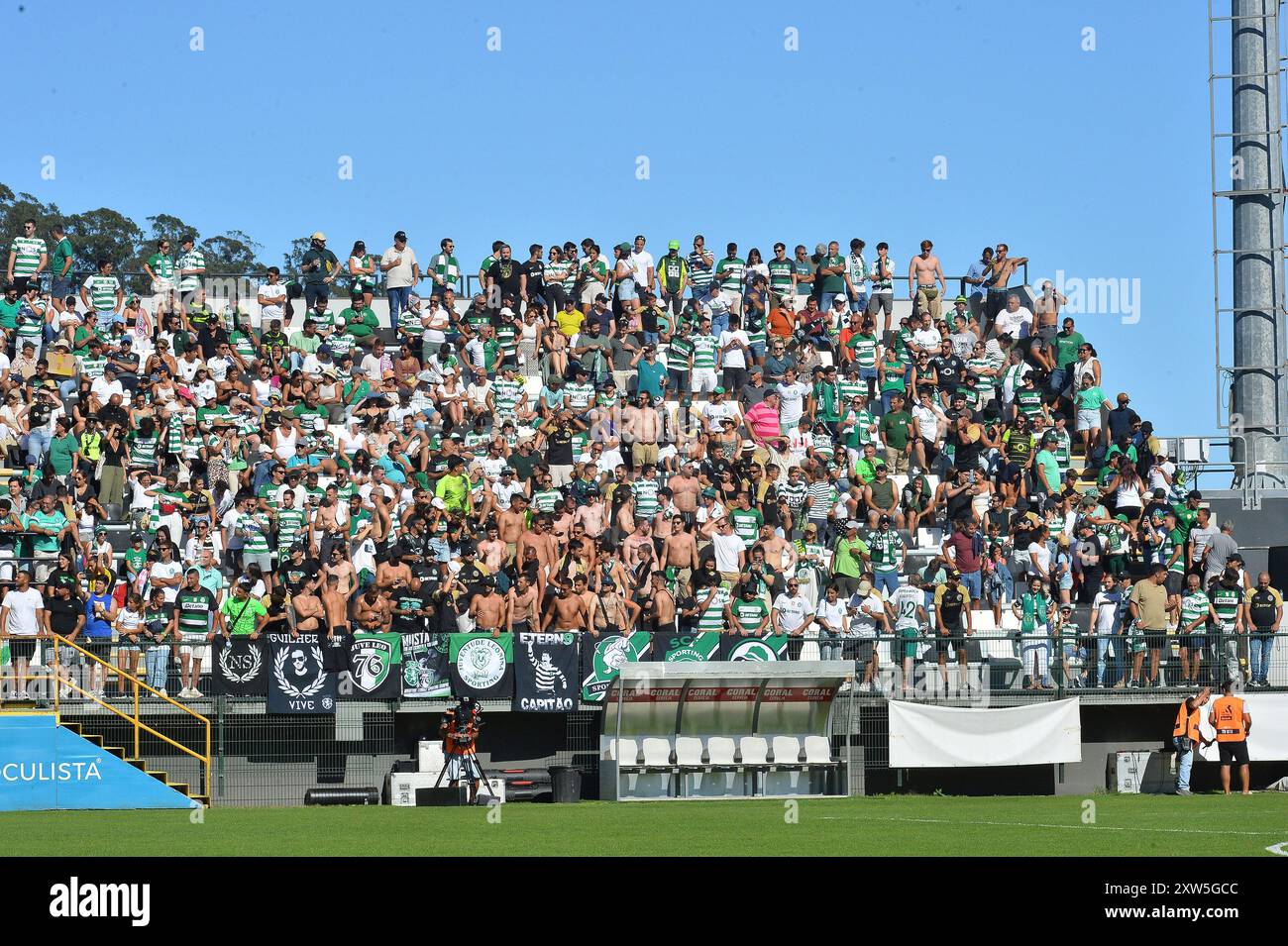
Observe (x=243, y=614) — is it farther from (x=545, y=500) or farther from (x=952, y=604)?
(x=952, y=604)

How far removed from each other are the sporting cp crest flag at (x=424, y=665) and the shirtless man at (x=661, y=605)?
3.05 metres

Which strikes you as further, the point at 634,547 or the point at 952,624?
the point at 634,547

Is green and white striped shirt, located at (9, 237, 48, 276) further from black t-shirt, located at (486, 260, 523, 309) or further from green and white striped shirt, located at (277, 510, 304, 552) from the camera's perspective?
green and white striped shirt, located at (277, 510, 304, 552)

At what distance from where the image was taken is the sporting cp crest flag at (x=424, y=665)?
2392 cm

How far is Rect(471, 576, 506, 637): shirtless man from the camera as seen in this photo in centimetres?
2442

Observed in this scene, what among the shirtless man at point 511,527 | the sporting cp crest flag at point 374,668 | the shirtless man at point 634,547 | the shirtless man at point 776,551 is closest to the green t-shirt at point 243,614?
the sporting cp crest flag at point 374,668

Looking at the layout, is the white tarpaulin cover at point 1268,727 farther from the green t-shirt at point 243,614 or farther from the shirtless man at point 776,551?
the green t-shirt at point 243,614

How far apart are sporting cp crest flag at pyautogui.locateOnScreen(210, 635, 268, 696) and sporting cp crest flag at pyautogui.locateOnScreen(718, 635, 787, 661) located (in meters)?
6.22

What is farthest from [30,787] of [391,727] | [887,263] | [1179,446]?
[1179,446]

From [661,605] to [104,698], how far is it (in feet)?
24.8

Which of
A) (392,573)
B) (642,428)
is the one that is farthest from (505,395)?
(392,573)

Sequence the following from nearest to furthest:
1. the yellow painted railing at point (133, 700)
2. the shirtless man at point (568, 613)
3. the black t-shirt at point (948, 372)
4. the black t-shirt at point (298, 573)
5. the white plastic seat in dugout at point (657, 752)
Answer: the yellow painted railing at point (133, 700)
the white plastic seat in dugout at point (657, 752)
the black t-shirt at point (298, 573)
the shirtless man at point (568, 613)
the black t-shirt at point (948, 372)

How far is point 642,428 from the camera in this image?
29.2m

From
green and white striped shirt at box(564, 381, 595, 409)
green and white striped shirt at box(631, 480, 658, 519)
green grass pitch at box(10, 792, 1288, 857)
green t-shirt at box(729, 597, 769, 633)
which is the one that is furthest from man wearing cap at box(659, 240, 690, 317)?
green grass pitch at box(10, 792, 1288, 857)
